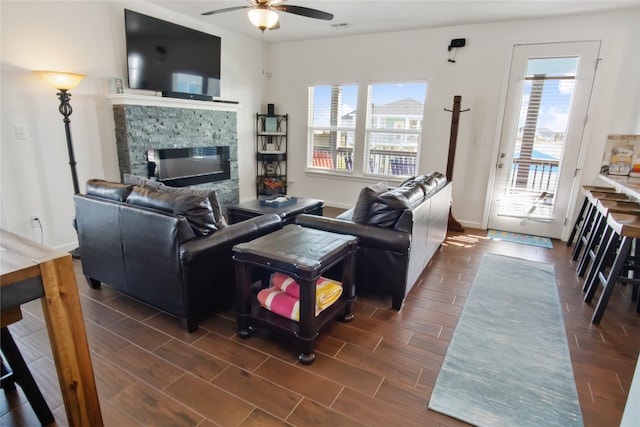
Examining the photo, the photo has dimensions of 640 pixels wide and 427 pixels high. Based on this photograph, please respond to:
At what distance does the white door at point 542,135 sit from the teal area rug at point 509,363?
173 centimetres

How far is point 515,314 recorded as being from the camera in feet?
8.69

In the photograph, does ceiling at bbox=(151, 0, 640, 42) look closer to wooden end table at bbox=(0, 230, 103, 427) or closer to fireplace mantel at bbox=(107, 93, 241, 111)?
fireplace mantel at bbox=(107, 93, 241, 111)

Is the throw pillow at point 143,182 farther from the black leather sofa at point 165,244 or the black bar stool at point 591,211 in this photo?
the black bar stool at point 591,211

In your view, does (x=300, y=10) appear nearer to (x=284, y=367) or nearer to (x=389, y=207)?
(x=389, y=207)

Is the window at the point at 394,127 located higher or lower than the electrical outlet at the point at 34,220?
higher

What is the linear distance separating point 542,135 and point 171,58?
4.67 meters

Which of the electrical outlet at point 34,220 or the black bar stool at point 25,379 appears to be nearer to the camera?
the black bar stool at point 25,379

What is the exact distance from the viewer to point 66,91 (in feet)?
10.7

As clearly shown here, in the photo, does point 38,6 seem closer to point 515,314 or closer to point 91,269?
point 91,269

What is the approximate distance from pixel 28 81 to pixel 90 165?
0.92 metres

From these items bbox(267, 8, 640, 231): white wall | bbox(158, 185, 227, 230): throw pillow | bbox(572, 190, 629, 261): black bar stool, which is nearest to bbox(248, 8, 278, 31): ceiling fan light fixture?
bbox(158, 185, 227, 230): throw pillow

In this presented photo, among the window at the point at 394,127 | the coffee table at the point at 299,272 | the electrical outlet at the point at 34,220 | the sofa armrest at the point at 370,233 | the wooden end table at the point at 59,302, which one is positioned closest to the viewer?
the wooden end table at the point at 59,302

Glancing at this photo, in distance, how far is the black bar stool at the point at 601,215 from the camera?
2.94m

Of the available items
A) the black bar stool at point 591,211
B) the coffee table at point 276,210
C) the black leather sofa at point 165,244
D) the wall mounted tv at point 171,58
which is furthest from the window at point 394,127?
the black leather sofa at point 165,244
